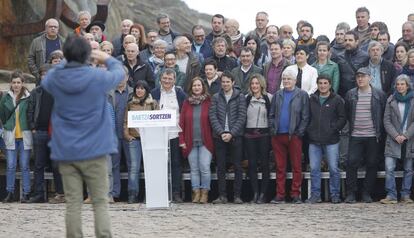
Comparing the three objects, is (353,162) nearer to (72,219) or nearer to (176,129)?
(176,129)

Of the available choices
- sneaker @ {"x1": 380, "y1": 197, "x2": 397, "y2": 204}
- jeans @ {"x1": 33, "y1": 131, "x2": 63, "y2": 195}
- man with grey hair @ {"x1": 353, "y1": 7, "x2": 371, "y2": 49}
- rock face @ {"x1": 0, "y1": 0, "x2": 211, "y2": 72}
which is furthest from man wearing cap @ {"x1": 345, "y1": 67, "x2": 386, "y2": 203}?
rock face @ {"x1": 0, "y1": 0, "x2": 211, "y2": 72}

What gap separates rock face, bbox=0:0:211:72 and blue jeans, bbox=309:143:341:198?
821cm

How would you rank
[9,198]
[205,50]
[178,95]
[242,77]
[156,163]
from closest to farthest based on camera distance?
[156,163], [178,95], [9,198], [242,77], [205,50]

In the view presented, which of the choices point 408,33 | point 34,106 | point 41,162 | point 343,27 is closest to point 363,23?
point 343,27

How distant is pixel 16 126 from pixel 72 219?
6528 mm

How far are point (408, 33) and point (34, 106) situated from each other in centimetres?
638

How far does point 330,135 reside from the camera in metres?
13.8

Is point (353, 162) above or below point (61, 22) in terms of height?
below

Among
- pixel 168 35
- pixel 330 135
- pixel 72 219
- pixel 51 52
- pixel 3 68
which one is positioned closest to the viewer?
pixel 72 219

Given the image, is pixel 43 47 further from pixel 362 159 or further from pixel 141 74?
pixel 362 159

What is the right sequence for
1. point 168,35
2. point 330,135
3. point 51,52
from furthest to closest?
1. point 168,35
2. point 51,52
3. point 330,135

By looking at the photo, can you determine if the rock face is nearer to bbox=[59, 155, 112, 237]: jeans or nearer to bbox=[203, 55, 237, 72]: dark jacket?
bbox=[203, 55, 237, 72]: dark jacket

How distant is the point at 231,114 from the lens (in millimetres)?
14023

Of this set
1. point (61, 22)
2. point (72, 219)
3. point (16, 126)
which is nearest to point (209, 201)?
point (16, 126)
